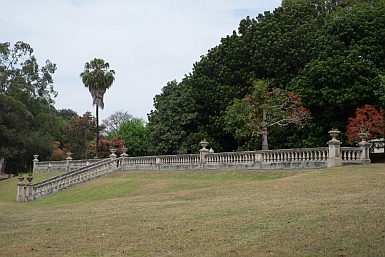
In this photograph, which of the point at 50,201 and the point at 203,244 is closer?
the point at 203,244

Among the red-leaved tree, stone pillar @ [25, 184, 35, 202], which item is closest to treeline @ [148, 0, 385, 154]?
the red-leaved tree

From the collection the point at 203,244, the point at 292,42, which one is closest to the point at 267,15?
the point at 292,42

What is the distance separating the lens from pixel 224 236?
42.2ft

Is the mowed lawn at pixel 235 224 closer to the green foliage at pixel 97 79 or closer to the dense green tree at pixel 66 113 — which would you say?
the green foliage at pixel 97 79

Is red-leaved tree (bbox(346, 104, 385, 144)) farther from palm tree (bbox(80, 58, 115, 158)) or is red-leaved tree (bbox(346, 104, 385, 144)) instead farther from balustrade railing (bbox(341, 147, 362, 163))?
palm tree (bbox(80, 58, 115, 158))

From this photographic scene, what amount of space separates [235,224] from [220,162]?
21.1 m

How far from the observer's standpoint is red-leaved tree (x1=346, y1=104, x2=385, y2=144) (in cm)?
3616

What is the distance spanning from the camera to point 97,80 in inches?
2271

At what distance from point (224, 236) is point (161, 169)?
2853cm

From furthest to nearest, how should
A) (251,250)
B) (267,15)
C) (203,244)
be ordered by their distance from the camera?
(267,15) → (203,244) → (251,250)

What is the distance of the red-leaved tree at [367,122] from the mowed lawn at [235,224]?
37.4 feet

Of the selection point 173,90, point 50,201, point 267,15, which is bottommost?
point 50,201

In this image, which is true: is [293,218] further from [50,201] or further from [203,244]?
[50,201]

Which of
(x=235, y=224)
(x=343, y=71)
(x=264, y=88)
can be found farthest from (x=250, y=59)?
(x=235, y=224)
